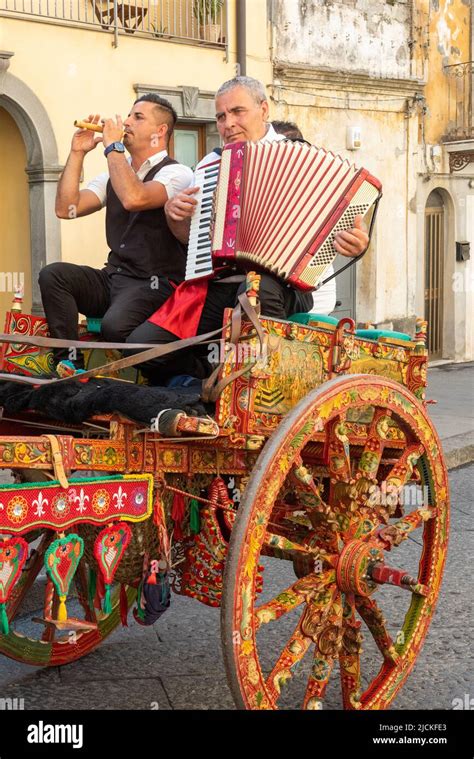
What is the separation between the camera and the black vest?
4.32m

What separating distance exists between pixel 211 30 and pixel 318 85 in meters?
1.88

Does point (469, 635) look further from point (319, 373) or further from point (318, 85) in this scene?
point (318, 85)

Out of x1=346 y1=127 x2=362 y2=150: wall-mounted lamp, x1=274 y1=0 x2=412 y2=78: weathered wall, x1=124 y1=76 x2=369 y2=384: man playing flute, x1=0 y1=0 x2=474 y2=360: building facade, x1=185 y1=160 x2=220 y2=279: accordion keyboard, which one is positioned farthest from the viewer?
x1=346 y1=127 x2=362 y2=150: wall-mounted lamp

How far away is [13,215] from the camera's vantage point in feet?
38.7

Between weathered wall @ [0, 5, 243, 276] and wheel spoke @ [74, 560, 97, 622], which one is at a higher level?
weathered wall @ [0, 5, 243, 276]

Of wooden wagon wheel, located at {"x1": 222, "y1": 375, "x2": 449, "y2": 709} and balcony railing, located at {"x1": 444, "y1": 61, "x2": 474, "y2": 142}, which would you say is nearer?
wooden wagon wheel, located at {"x1": 222, "y1": 375, "x2": 449, "y2": 709}

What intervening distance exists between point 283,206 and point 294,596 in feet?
3.98

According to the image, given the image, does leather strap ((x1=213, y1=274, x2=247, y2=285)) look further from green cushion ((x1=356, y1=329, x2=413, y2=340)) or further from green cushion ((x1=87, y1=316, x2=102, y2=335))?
green cushion ((x1=87, y1=316, x2=102, y2=335))

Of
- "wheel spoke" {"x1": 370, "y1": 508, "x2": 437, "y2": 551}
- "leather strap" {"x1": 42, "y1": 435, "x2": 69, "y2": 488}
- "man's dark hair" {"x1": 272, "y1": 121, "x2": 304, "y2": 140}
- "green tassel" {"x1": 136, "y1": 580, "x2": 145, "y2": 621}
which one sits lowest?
"green tassel" {"x1": 136, "y1": 580, "x2": 145, "y2": 621}

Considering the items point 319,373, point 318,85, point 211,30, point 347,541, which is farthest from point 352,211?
point 318,85

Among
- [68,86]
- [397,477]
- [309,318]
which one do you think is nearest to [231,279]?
[309,318]

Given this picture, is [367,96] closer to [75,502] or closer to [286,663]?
[286,663]

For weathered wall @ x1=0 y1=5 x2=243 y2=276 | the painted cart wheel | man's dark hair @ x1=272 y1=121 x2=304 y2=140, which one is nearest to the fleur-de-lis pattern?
the painted cart wheel

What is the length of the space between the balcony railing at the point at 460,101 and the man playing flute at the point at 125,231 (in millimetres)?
12651
